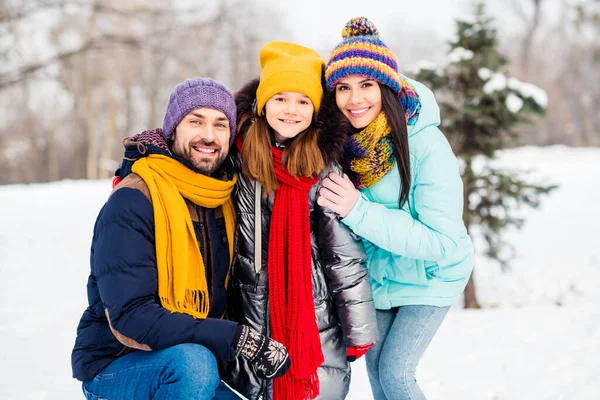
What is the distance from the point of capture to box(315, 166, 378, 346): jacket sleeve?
107 inches

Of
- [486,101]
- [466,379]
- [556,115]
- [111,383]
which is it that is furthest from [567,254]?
[556,115]

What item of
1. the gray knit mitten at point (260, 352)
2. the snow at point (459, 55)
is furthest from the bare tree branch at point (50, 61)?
the gray knit mitten at point (260, 352)

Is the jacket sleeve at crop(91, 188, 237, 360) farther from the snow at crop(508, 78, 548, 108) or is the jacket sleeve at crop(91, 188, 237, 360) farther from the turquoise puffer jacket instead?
the snow at crop(508, 78, 548, 108)

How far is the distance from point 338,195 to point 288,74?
0.70 meters

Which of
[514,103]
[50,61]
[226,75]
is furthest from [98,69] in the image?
[514,103]

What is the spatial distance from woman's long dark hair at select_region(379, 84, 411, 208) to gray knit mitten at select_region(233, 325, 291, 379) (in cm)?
107

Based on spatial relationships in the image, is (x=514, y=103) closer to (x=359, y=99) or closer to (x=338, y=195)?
(x=359, y=99)

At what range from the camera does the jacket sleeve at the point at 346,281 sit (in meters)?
2.73

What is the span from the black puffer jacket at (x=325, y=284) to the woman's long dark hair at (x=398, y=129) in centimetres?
27

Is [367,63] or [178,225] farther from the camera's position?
[367,63]

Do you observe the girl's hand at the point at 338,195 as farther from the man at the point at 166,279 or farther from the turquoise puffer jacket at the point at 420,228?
the man at the point at 166,279

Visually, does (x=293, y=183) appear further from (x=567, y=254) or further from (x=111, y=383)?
(x=567, y=254)

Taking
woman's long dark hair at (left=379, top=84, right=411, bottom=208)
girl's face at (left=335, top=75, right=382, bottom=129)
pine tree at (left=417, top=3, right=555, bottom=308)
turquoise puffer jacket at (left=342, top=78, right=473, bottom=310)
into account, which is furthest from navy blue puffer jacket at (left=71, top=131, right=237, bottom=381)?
pine tree at (left=417, top=3, right=555, bottom=308)

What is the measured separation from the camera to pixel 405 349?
2816mm
